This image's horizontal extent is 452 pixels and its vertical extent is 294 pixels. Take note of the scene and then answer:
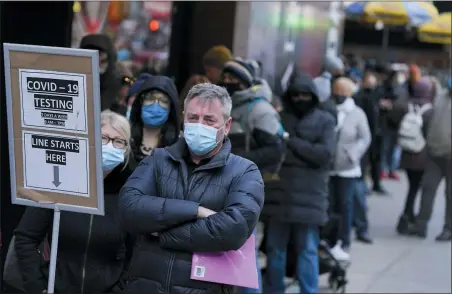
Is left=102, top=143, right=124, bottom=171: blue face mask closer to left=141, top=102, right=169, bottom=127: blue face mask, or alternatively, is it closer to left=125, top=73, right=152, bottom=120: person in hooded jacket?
left=141, top=102, right=169, bottom=127: blue face mask

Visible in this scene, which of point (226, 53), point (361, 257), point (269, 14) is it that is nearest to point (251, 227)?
point (226, 53)

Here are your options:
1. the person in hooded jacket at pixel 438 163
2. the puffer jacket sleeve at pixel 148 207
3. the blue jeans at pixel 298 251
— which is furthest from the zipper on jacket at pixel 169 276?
the person in hooded jacket at pixel 438 163

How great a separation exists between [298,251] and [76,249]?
10.2 ft

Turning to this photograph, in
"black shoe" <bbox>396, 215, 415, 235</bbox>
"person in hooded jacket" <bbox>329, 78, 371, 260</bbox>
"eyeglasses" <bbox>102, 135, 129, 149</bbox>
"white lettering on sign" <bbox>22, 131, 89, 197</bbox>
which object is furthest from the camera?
"black shoe" <bbox>396, 215, 415, 235</bbox>

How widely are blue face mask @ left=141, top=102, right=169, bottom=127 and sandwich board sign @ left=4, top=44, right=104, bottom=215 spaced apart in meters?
1.54

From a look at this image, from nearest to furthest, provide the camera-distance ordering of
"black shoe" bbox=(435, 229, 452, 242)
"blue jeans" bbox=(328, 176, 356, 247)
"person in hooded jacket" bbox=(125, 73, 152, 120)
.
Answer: "person in hooded jacket" bbox=(125, 73, 152, 120)
"blue jeans" bbox=(328, 176, 356, 247)
"black shoe" bbox=(435, 229, 452, 242)

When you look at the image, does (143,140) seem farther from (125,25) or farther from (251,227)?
(125,25)

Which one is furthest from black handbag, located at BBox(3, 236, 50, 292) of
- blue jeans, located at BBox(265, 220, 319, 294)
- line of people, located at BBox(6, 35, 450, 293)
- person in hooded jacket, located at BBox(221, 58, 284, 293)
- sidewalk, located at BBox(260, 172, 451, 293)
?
sidewalk, located at BBox(260, 172, 451, 293)

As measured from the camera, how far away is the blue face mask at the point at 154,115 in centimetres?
538

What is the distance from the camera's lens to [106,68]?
695 cm

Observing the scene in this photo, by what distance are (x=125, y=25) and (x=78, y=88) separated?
27.2 ft

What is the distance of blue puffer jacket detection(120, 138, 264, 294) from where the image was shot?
369cm

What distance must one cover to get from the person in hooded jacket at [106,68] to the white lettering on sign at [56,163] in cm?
294

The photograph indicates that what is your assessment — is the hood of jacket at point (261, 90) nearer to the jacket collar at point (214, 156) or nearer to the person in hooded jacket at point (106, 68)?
the person in hooded jacket at point (106, 68)
